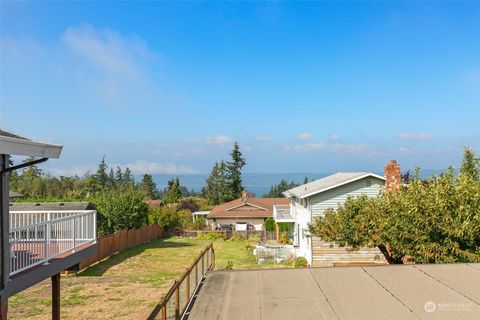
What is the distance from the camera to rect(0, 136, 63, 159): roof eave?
6.54m

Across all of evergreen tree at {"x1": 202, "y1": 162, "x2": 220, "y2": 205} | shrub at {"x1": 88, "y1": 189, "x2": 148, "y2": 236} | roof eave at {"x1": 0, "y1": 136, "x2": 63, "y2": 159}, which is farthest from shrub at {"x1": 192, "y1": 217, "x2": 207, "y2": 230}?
evergreen tree at {"x1": 202, "y1": 162, "x2": 220, "y2": 205}

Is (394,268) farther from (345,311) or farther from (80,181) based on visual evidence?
(80,181)

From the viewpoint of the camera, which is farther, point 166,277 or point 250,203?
point 250,203

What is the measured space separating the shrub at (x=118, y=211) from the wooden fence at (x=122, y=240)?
0.93 metres

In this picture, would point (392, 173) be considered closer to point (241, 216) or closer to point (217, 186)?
point (241, 216)

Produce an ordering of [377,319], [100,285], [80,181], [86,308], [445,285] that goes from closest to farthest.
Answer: [377,319], [445,285], [86,308], [100,285], [80,181]

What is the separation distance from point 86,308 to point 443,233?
12.5 m

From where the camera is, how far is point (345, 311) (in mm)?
8117

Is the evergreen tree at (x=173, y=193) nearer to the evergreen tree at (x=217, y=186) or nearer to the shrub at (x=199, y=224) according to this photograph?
the evergreen tree at (x=217, y=186)

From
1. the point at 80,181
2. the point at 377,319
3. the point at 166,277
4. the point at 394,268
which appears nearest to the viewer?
the point at 377,319

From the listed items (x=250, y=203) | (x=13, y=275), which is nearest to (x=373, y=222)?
(x=13, y=275)

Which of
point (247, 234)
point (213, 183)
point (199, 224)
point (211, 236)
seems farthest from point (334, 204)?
point (213, 183)

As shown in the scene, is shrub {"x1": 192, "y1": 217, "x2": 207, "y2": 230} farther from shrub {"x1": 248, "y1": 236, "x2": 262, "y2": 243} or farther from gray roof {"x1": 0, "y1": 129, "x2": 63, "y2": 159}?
gray roof {"x1": 0, "y1": 129, "x2": 63, "y2": 159}

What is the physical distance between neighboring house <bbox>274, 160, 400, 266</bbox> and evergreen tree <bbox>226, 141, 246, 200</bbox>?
170ft
